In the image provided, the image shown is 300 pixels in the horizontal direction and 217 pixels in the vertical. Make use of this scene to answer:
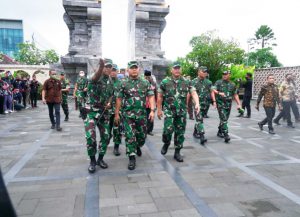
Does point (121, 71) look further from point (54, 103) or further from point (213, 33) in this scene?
point (213, 33)

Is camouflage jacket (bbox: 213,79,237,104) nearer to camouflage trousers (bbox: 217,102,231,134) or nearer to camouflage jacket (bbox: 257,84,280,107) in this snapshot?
camouflage trousers (bbox: 217,102,231,134)

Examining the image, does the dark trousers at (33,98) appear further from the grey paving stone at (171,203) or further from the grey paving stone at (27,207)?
the grey paving stone at (171,203)

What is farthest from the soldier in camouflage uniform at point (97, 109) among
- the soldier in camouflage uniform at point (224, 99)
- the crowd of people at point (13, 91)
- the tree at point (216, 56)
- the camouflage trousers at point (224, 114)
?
the tree at point (216, 56)

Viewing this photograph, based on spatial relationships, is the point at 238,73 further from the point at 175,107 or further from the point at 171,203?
the point at 171,203

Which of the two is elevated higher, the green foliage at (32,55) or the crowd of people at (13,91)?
the green foliage at (32,55)

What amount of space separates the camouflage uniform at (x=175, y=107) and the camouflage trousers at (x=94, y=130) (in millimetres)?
1181

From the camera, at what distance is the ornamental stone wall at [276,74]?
18.6 meters

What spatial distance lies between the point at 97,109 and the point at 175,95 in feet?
5.04

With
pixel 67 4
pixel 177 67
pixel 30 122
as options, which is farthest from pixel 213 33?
pixel 177 67

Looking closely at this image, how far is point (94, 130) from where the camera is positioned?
4930 millimetres

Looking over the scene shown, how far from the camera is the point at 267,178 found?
4699 mm

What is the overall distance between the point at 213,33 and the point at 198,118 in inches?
1243

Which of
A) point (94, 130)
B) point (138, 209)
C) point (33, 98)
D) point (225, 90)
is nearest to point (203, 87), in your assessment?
point (225, 90)

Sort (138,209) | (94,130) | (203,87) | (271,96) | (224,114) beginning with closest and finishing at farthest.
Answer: (138,209) < (94,130) < (224,114) < (203,87) < (271,96)
